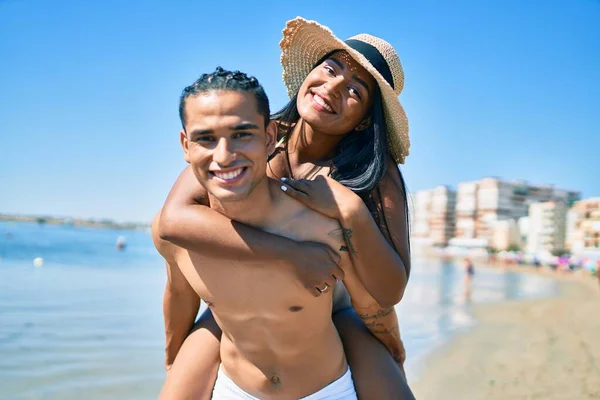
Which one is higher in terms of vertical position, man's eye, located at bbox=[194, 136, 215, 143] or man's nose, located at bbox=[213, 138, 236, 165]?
man's eye, located at bbox=[194, 136, 215, 143]

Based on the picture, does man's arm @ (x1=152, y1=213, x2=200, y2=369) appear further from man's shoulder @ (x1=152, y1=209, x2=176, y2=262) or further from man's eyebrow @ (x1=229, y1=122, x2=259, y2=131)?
man's eyebrow @ (x1=229, y1=122, x2=259, y2=131)

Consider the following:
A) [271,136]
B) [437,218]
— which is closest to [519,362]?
[271,136]

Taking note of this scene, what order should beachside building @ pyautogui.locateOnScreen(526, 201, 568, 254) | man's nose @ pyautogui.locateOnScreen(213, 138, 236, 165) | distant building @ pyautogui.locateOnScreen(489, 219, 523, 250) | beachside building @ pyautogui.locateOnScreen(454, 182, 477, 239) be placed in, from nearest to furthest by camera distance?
man's nose @ pyautogui.locateOnScreen(213, 138, 236, 165), beachside building @ pyautogui.locateOnScreen(526, 201, 568, 254), distant building @ pyautogui.locateOnScreen(489, 219, 523, 250), beachside building @ pyautogui.locateOnScreen(454, 182, 477, 239)

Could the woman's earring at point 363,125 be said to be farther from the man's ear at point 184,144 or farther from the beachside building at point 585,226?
the beachside building at point 585,226

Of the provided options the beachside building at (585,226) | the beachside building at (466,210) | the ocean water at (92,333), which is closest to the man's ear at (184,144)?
the ocean water at (92,333)

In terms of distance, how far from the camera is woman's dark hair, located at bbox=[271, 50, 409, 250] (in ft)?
7.86

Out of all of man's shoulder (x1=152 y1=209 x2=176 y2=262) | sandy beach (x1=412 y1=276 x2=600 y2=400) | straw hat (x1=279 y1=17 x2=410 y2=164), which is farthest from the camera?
sandy beach (x1=412 y1=276 x2=600 y2=400)

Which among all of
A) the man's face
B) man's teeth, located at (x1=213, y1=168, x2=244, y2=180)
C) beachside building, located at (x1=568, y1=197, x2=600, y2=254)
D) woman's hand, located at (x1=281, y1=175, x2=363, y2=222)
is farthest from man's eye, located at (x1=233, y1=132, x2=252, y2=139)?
beachside building, located at (x1=568, y1=197, x2=600, y2=254)

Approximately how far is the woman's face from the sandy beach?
21.2ft

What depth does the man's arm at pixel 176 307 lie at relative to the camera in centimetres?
253

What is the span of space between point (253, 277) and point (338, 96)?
883mm

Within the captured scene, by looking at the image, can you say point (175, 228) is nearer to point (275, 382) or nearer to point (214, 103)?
point (214, 103)

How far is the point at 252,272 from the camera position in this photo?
2.15 m

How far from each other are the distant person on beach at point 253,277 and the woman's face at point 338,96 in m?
0.42
